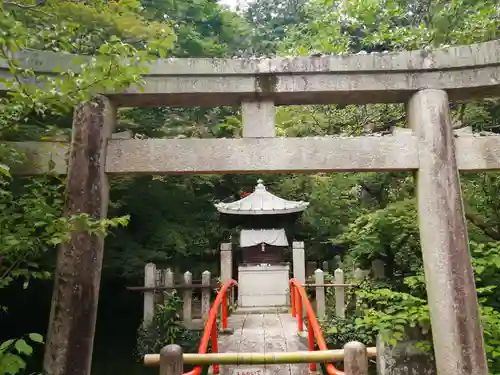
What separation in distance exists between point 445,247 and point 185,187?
695 cm

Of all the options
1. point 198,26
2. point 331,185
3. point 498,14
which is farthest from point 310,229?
point 498,14

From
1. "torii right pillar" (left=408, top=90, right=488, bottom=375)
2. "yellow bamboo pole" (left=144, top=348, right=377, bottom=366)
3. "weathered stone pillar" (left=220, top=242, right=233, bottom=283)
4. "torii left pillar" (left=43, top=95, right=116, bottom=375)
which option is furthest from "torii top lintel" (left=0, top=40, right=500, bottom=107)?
"weathered stone pillar" (left=220, top=242, right=233, bottom=283)

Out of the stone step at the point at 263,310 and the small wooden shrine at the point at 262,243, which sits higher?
the small wooden shrine at the point at 262,243

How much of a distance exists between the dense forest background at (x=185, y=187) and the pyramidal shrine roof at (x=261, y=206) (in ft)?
2.50

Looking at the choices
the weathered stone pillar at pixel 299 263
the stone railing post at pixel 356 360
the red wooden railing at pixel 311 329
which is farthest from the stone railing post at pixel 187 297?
the stone railing post at pixel 356 360

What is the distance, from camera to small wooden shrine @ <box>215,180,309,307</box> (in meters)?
12.4

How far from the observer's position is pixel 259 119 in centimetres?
455

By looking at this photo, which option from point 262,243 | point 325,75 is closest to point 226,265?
point 262,243

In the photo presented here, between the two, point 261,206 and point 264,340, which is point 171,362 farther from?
point 261,206

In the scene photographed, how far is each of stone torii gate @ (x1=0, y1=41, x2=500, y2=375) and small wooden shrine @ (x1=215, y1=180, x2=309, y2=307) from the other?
8.03 metres

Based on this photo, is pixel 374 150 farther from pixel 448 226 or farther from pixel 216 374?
pixel 216 374

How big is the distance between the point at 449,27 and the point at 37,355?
10686 mm

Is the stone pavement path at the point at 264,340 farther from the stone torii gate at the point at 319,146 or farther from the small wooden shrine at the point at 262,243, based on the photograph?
the small wooden shrine at the point at 262,243

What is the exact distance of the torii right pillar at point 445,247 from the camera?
4.06 metres
